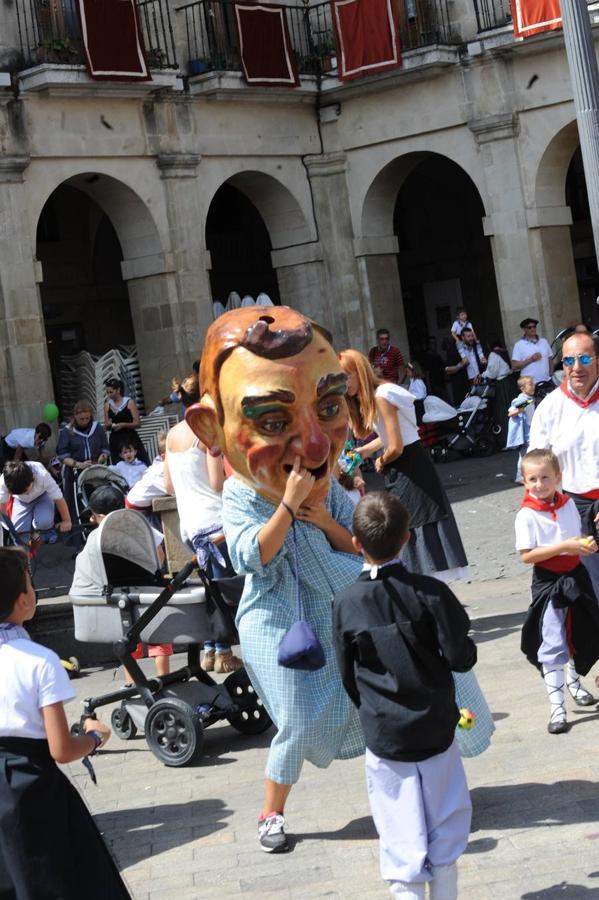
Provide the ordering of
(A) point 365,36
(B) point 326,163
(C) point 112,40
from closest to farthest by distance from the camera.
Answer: (C) point 112,40
(A) point 365,36
(B) point 326,163

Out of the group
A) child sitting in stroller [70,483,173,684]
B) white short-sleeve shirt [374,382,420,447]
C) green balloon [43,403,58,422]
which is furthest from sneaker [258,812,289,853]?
green balloon [43,403,58,422]

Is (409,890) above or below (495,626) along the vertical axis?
below

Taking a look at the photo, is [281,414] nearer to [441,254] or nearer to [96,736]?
[96,736]

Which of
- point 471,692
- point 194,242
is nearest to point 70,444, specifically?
point 194,242

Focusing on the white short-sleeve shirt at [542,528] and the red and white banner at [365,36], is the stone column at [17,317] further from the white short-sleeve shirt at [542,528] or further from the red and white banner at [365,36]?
the white short-sleeve shirt at [542,528]

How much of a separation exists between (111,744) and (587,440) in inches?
117

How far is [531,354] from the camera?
19.9m

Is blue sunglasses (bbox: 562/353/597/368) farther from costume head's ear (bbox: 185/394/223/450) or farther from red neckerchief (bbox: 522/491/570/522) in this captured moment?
costume head's ear (bbox: 185/394/223/450)

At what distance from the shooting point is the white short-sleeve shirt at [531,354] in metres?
19.8

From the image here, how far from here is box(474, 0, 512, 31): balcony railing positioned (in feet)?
71.9

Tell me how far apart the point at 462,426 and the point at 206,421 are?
1432cm

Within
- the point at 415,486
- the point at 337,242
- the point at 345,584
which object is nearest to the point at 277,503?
the point at 345,584

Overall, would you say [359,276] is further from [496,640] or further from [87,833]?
[87,833]

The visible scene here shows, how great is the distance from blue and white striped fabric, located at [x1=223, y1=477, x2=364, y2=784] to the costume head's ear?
250 mm
